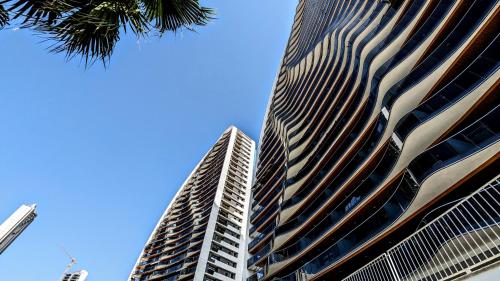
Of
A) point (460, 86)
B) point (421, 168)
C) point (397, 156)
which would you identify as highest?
point (460, 86)

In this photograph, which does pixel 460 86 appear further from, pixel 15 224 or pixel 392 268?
pixel 15 224

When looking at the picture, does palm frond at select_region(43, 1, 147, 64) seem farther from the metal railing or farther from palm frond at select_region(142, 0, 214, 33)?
the metal railing

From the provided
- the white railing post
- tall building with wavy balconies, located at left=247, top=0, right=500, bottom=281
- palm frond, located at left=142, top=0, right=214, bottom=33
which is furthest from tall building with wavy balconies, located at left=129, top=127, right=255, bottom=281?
palm frond, located at left=142, top=0, right=214, bottom=33

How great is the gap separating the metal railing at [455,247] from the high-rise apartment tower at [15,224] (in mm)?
134323

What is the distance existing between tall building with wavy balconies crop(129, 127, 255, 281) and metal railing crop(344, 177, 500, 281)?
29.4 meters

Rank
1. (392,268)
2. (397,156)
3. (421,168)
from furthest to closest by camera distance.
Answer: (397,156) < (421,168) < (392,268)

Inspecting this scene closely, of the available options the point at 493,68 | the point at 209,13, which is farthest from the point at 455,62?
the point at 209,13

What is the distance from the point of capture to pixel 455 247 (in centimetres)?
511

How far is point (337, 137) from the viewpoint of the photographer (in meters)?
22.4

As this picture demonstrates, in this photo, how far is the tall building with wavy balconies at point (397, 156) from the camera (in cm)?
652

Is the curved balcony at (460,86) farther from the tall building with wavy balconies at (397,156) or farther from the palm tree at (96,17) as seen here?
the palm tree at (96,17)

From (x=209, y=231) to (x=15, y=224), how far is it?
108 m

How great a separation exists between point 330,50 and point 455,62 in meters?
25.4

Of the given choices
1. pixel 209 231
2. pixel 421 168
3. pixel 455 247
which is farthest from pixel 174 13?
pixel 209 231
